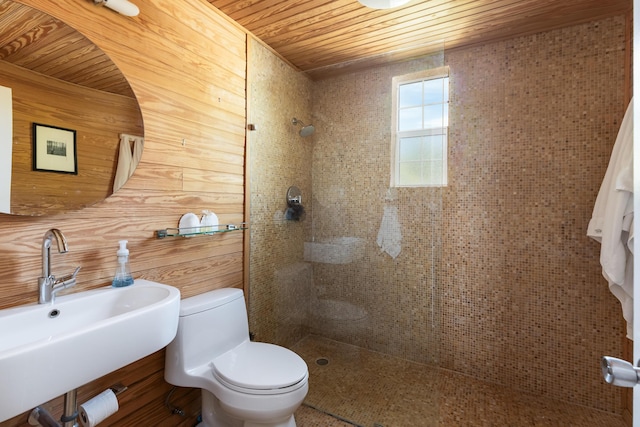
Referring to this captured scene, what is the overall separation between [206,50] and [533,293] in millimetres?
2565

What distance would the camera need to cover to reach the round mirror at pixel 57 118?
41.6 inches

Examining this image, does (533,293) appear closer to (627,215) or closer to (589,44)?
(627,215)

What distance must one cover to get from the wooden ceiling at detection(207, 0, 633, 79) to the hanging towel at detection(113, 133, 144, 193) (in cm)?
96

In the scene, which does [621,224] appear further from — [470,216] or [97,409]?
[97,409]

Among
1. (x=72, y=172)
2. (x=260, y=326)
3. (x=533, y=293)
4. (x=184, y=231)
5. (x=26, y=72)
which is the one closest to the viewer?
(x=26, y=72)

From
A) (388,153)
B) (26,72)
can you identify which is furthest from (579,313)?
(26,72)

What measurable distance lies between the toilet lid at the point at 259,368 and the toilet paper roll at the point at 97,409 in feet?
1.39

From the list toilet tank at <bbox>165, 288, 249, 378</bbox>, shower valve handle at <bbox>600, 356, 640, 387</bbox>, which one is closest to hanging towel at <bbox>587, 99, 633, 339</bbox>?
shower valve handle at <bbox>600, 356, 640, 387</bbox>

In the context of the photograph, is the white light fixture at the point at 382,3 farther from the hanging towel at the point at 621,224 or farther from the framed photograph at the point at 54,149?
the framed photograph at the point at 54,149

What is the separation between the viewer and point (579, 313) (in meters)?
1.93

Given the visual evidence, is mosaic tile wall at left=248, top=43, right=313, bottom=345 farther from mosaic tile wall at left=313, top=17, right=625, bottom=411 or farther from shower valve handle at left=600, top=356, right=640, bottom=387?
shower valve handle at left=600, top=356, right=640, bottom=387

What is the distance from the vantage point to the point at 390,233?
201 centimetres

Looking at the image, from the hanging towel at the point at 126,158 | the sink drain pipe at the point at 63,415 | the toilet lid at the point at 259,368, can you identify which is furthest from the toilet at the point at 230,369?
the hanging towel at the point at 126,158

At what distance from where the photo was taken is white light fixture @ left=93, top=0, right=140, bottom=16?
1268mm
